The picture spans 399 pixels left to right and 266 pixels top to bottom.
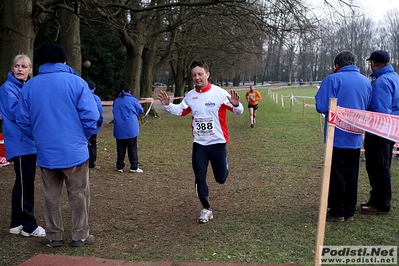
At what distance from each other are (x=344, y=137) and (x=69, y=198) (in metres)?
3.16

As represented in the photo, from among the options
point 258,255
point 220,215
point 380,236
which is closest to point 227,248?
point 258,255

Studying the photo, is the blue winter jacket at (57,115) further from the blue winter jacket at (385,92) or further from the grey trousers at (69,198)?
the blue winter jacket at (385,92)

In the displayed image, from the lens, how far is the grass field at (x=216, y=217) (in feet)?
14.6

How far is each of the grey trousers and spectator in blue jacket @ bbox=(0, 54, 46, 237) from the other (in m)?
0.38

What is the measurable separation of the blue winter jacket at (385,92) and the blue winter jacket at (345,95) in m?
0.21

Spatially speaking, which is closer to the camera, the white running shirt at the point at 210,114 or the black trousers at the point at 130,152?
the white running shirt at the point at 210,114

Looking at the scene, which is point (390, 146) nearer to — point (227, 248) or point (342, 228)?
point (342, 228)

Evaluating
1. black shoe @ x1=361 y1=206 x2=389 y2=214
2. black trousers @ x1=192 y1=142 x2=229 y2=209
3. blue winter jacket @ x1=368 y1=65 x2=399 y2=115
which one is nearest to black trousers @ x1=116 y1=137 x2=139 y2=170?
black trousers @ x1=192 y1=142 x2=229 y2=209

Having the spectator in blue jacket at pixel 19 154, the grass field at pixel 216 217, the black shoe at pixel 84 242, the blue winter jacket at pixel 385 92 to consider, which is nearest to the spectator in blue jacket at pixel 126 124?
the grass field at pixel 216 217

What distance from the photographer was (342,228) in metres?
5.05

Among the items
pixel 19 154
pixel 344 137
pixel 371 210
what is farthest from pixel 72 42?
pixel 371 210

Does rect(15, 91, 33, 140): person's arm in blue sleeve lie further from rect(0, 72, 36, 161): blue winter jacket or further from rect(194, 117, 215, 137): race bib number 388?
rect(194, 117, 215, 137): race bib number 388

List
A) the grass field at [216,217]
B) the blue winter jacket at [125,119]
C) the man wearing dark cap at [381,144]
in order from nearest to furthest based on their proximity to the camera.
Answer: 1. the grass field at [216,217]
2. the man wearing dark cap at [381,144]
3. the blue winter jacket at [125,119]

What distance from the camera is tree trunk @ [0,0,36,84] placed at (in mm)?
8898
